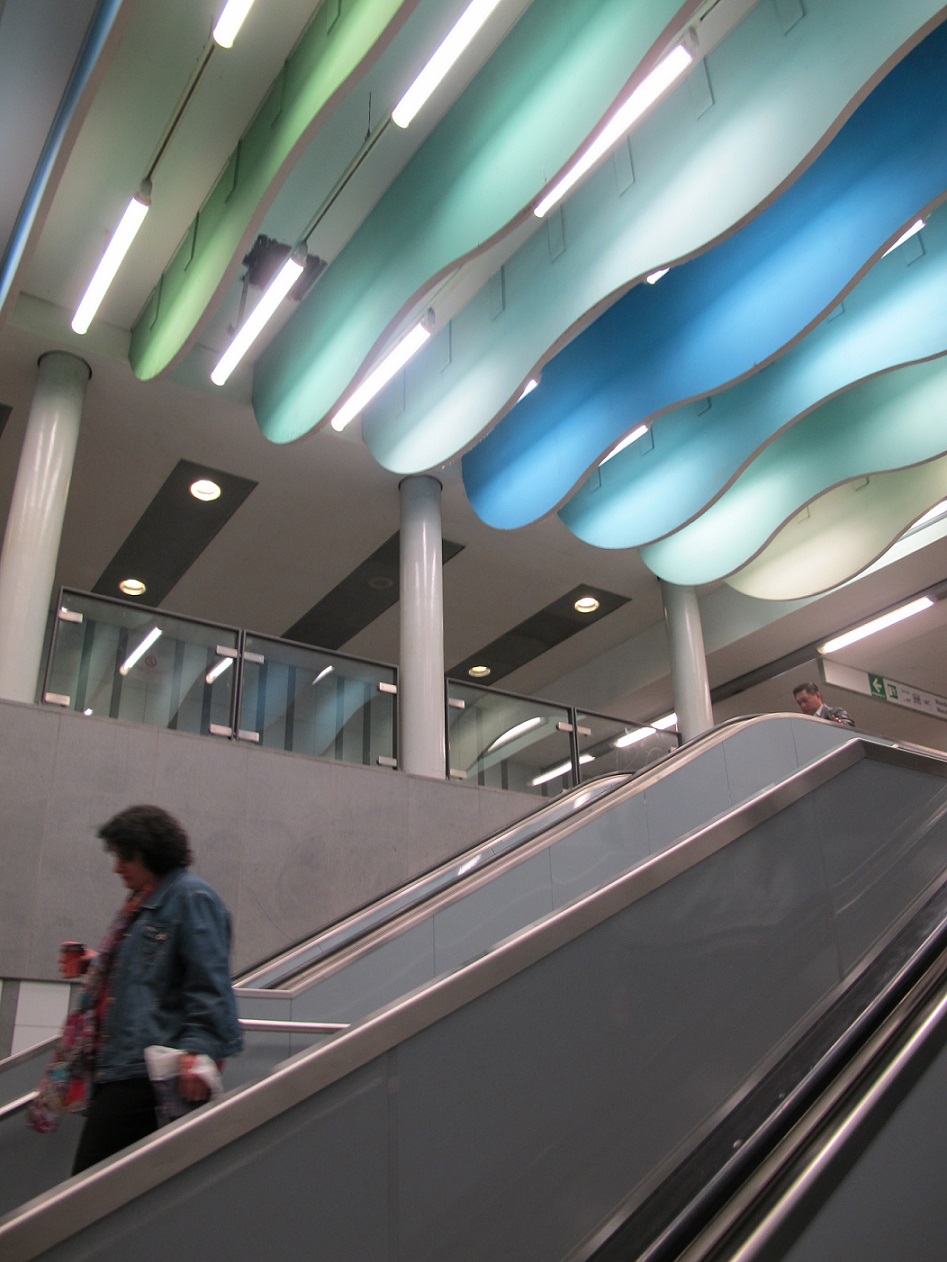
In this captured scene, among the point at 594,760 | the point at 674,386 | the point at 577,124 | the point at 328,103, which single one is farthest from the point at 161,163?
the point at 594,760

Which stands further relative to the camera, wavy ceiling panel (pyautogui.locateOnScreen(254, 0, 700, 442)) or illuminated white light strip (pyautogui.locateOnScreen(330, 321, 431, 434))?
illuminated white light strip (pyautogui.locateOnScreen(330, 321, 431, 434))

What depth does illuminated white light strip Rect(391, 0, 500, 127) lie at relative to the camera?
22.2ft

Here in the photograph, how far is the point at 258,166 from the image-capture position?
8.45 metres

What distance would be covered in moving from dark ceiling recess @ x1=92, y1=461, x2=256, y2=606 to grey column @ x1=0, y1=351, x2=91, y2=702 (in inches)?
88.3

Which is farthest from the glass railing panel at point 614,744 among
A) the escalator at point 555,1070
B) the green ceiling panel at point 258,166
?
the escalator at point 555,1070

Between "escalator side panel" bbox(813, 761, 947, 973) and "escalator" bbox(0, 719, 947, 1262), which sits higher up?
"escalator side panel" bbox(813, 761, 947, 973)

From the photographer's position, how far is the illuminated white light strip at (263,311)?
357 inches

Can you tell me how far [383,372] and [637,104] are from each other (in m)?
3.69

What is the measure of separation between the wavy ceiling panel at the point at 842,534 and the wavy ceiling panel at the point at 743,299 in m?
3.72

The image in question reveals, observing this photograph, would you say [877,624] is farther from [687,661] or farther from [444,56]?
[444,56]

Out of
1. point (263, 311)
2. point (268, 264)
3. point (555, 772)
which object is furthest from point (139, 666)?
point (555, 772)

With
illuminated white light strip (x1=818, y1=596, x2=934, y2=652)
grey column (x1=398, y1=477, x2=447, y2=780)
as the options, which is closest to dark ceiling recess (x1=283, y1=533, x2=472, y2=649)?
grey column (x1=398, y1=477, x2=447, y2=780)

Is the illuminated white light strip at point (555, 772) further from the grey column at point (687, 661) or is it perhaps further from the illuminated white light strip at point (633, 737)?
the grey column at point (687, 661)

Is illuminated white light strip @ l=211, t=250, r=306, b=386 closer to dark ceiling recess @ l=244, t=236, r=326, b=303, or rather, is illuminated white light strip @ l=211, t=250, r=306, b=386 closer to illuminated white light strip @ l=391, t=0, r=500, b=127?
dark ceiling recess @ l=244, t=236, r=326, b=303
